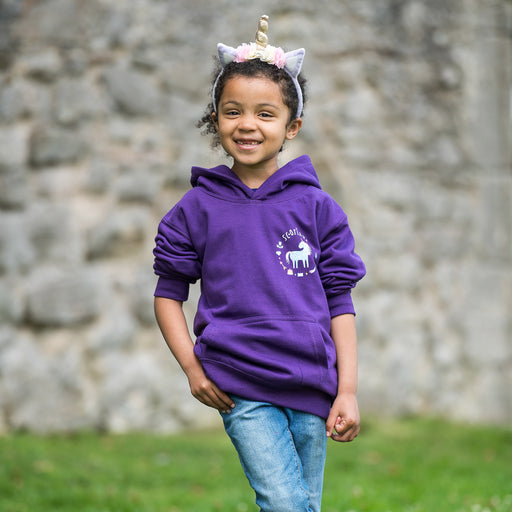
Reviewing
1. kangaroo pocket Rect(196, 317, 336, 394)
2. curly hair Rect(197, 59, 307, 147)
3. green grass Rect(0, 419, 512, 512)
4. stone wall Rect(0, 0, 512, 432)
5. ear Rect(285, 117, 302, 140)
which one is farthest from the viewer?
stone wall Rect(0, 0, 512, 432)

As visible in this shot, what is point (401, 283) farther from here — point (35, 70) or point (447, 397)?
point (35, 70)

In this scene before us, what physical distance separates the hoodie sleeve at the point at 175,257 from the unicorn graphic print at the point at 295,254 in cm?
23

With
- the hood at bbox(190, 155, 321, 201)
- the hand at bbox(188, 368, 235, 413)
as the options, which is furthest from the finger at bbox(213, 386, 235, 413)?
the hood at bbox(190, 155, 321, 201)

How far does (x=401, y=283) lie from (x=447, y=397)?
0.94 metres

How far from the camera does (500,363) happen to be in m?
6.02

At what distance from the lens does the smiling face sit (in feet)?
6.46

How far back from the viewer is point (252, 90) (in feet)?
6.45

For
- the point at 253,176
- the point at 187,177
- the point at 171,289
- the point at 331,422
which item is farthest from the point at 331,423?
the point at 187,177

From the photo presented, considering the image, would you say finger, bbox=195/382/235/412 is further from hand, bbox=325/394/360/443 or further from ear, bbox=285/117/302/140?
ear, bbox=285/117/302/140

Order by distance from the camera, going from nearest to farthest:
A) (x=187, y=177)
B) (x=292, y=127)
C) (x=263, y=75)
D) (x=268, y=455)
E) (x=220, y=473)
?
(x=268, y=455) → (x=263, y=75) → (x=292, y=127) → (x=220, y=473) → (x=187, y=177)

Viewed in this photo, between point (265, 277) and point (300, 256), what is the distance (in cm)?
10

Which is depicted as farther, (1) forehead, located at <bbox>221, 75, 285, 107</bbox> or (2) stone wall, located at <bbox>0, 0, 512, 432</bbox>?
(2) stone wall, located at <bbox>0, 0, 512, 432</bbox>

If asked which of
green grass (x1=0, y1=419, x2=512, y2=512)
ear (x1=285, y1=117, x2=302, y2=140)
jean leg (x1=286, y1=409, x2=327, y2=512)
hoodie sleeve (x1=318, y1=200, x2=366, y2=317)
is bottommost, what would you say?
green grass (x1=0, y1=419, x2=512, y2=512)

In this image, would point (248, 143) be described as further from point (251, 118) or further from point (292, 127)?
point (292, 127)
